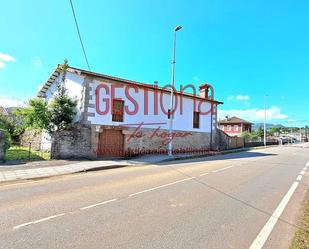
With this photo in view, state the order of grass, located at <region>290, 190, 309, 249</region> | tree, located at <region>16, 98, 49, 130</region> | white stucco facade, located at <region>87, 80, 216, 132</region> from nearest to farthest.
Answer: grass, located at <region>290, 190, 309, 249</region>, tree, located at <region>16, 98, 49, 130</region>, white stucco facade, located at <region>87, 80, 216, 132</region>

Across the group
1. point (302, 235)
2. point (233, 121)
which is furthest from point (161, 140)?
point (233, 121)

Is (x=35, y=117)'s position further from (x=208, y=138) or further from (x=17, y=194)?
(x=208, y=138)

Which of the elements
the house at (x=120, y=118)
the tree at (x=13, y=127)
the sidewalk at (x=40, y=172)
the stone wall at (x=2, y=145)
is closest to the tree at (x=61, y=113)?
the house at (x=120, y=118)

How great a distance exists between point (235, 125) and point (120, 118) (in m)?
56.8

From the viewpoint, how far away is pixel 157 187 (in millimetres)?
7934

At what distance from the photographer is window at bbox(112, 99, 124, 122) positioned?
1714cm

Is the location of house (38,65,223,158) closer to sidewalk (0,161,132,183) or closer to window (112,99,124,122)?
window (112,99,124,122)

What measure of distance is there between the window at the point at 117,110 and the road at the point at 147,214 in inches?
347

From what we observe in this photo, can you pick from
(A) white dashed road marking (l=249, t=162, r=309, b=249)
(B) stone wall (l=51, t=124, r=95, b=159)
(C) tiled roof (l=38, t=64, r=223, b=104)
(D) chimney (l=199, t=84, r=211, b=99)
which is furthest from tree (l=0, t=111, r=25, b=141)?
(A) white dashed road marking (l=249, t=162, r=309, b=249)

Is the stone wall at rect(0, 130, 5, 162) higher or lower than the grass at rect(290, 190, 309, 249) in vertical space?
higher

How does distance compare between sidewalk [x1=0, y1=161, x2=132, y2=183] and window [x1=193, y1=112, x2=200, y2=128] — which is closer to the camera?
sidewalk [x1=0, y1=161, x2=132, y2=183]

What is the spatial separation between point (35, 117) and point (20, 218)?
11.7 m

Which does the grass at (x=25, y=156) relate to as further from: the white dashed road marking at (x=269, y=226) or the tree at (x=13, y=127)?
the white dashed road marking at (x=269, y=226)

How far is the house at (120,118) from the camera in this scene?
15453mm
